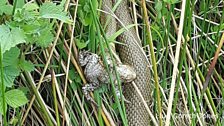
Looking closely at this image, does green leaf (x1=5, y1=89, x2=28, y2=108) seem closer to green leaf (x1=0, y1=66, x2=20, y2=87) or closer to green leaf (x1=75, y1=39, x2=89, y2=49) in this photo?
green leaf (x1=0, y1=66, x2=20, y2=87)

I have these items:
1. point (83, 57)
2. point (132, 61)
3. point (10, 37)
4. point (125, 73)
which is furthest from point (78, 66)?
point (10, 37)

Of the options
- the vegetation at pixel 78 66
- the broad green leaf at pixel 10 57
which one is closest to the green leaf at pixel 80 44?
the vegetation at pixel 78 66

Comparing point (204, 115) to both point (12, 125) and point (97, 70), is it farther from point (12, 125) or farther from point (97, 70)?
point (12, 125)

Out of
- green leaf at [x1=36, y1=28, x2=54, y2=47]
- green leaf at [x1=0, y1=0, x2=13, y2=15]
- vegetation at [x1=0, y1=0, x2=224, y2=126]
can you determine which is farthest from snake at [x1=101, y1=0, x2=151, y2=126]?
green leaf at [x1=0, y1=0, x2=13, y2=15]

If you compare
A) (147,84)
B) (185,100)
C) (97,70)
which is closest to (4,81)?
(97,70)

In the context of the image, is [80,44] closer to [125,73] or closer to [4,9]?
[125,73]

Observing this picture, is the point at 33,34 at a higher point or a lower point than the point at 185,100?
higher
